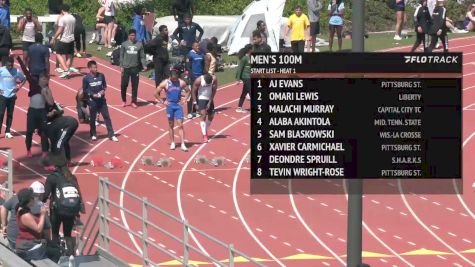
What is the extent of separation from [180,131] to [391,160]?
53.9 ft

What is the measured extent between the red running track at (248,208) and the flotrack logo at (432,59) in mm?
9808

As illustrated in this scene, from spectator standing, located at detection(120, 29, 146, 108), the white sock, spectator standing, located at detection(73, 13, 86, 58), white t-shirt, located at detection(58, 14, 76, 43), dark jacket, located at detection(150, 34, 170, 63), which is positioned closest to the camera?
the white sock

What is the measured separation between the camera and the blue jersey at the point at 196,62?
3086 centimetres

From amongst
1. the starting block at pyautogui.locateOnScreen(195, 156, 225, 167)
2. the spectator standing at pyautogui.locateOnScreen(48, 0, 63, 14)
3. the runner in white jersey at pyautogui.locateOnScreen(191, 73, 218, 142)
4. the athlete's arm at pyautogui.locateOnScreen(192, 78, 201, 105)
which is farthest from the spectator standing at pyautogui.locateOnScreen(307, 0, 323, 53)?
the starting block at pyautogui.locateOnScreen(195, 156, 225, 167)

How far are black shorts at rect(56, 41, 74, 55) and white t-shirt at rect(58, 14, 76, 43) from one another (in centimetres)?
10

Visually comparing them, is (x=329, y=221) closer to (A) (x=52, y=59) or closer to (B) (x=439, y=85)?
(B) (x=439, y=85)

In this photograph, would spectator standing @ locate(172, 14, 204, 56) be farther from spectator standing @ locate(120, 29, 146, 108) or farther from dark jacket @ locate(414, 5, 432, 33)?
dark jacket @ locate(414, 5, 432, 33)

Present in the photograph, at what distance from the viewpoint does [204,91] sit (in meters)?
29.0

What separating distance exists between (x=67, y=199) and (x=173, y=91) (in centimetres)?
1034

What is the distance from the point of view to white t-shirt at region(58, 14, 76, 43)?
1336 inches

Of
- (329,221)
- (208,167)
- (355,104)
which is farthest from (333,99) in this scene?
(208,167)

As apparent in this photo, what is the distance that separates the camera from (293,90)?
1212 centimetres

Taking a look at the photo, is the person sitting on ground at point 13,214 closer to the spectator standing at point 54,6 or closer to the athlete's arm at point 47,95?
the athlete's arm at point 47,95
